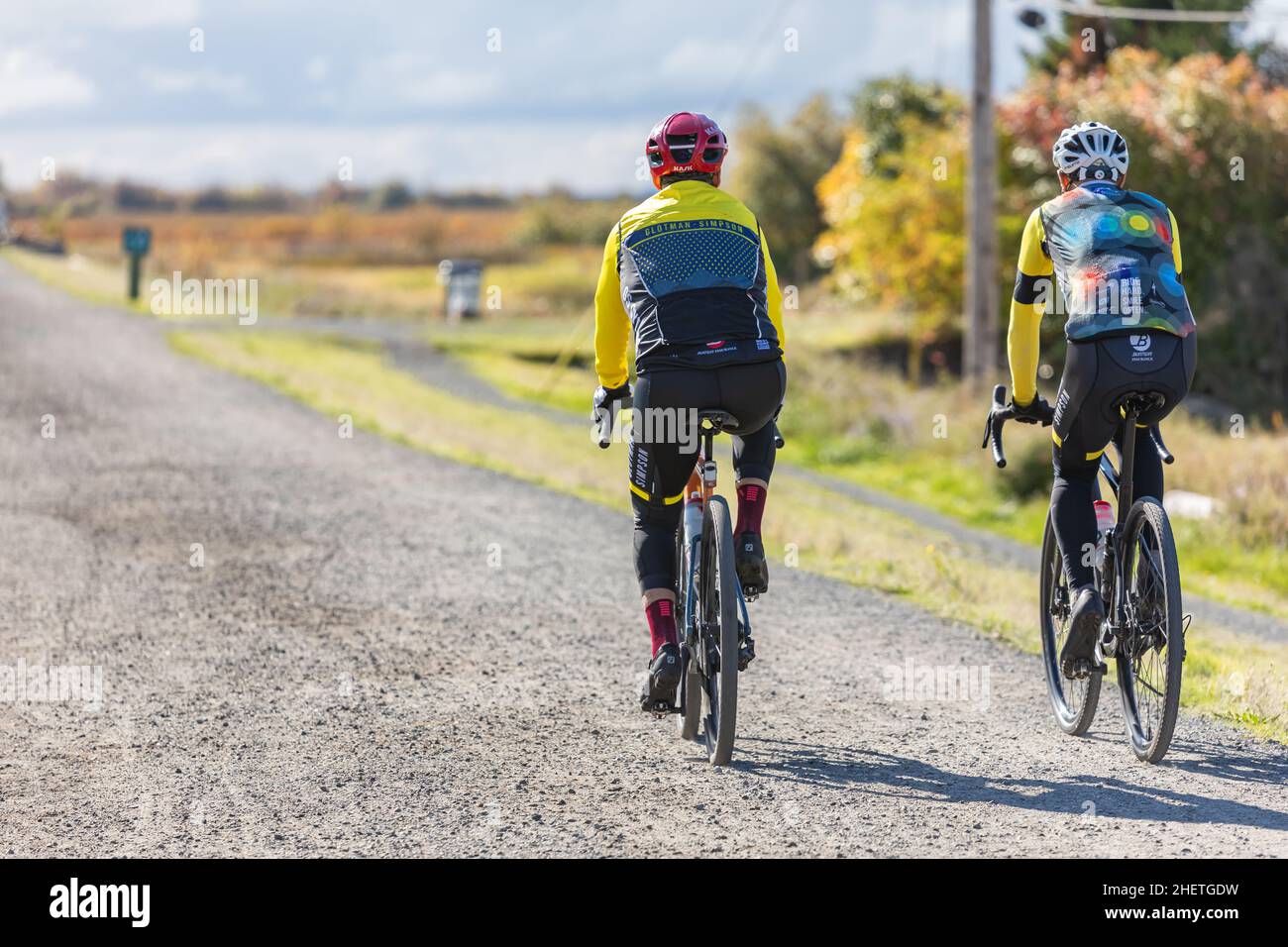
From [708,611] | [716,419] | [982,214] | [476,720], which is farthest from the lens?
[982,214]

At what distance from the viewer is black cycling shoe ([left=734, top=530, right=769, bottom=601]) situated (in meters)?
5.59

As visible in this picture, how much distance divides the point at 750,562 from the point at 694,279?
41.4 inches

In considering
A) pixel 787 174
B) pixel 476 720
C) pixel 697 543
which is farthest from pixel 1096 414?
pixel 787 174

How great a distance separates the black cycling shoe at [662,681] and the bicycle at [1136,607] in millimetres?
1468

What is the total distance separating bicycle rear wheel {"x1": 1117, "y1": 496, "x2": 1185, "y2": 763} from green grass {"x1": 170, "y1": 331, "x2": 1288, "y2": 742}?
2.37ft

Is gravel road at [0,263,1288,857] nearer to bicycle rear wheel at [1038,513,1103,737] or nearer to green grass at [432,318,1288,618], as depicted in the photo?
bicycle rear wheel at [1038,513,1103,737]

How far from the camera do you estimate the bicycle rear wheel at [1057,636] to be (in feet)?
20.5

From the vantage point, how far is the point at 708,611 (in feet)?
18.6

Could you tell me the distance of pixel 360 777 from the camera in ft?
18.5

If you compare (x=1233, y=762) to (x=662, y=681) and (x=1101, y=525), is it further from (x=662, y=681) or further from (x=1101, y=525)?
(x=662, y=681)

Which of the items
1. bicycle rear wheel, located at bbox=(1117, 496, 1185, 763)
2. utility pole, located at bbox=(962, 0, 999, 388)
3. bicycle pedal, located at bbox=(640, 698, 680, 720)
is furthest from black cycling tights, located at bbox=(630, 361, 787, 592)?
utility pole, located at bbox=(962, 0, 999, 388)

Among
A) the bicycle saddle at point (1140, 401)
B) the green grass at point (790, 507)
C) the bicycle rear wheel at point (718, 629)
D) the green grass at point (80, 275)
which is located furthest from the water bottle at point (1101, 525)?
the green grass at point (80, 275)
